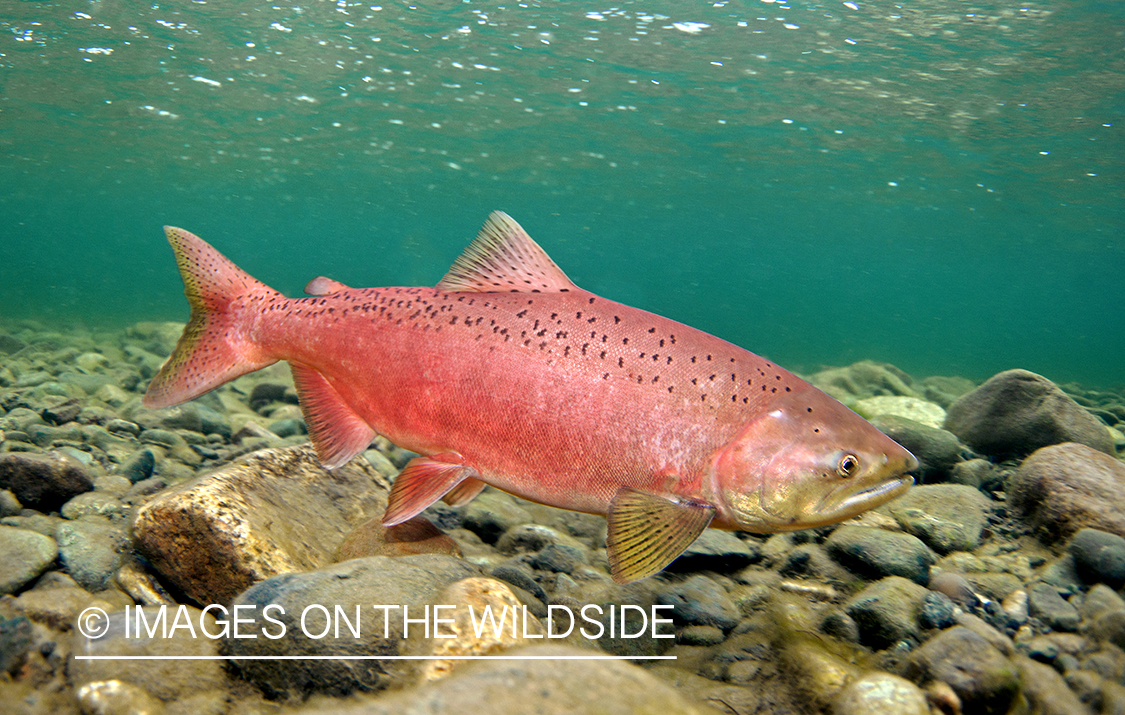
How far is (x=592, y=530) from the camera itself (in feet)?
13.9

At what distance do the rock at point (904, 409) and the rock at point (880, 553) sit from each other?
405 cm

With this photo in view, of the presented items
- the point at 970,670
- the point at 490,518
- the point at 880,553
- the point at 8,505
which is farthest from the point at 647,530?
the point at 8,505

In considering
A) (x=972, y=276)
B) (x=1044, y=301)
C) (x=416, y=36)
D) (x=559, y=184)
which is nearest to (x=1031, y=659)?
(x=416, y=36)

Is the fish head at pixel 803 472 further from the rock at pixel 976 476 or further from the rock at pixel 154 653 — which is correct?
the rock at pixel 976 476

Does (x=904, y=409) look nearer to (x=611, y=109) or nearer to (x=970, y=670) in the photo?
(x=970, y=670)

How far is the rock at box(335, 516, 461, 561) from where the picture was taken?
9.89ft

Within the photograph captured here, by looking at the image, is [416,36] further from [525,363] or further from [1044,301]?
[1044,301]

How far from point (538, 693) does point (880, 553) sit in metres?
2.42

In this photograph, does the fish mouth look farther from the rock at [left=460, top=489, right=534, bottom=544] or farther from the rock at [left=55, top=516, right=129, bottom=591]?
the rock at [left=55, top=516, right=129, bottom=591]

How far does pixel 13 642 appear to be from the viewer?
1.88 m

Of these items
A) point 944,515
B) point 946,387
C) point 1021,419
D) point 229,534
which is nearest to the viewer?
point 229,534

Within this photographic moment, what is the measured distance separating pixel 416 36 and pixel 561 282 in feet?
59.4

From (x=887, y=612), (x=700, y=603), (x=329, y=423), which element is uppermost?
(x=329, y=423)

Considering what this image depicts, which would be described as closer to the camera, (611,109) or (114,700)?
(114,700)
